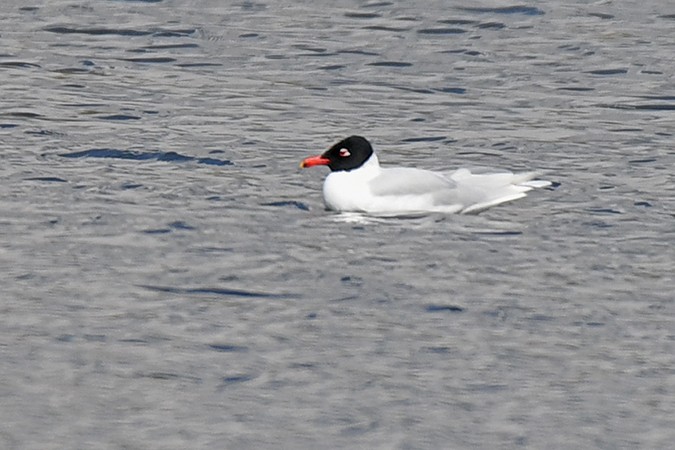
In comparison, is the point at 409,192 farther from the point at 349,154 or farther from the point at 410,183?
the point at 349,154

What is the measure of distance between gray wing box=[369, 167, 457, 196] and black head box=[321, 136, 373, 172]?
1.04 ft

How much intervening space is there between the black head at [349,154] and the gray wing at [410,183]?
32 centimetres

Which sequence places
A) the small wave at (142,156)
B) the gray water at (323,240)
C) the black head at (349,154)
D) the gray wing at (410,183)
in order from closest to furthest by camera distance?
the gray water at (323,240)
the gray wing at (410,183)
the black head at (349,154)
the small wave at (142,156)

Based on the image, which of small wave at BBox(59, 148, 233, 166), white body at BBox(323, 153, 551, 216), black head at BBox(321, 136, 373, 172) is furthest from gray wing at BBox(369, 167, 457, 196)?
small wave at BBox(59, 148, 233, 166)

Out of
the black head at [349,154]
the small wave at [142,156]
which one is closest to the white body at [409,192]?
the black head at [349,154]

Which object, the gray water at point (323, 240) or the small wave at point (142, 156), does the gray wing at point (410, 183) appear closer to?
the gray water at point (323, 240)

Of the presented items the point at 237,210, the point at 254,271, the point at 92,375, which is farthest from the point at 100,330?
the point at 237,210

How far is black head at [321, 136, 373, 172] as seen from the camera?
16.2 metres

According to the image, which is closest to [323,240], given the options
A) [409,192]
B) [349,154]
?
[409,192]

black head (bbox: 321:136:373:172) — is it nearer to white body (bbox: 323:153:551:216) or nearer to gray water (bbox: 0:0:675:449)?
white body (bbox: 323:153:551:216)

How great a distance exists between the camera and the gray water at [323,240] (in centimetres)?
1080

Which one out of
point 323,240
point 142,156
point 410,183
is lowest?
point 323,240

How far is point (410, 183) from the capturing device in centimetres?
1574

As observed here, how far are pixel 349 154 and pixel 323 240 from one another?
5.55 ft
